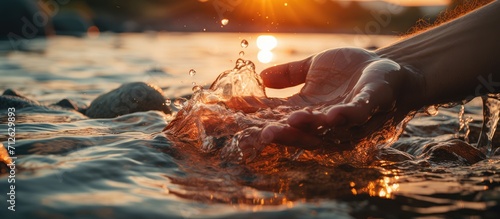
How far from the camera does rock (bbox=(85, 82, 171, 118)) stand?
4871 millimetres

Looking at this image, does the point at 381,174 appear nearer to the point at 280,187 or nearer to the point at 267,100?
the point at 280,187

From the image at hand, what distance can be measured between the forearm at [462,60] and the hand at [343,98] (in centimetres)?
12

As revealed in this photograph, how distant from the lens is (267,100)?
11.3 ft

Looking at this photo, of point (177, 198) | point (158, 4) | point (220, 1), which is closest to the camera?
point (177, 198)

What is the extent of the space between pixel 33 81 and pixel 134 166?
5.36 meters

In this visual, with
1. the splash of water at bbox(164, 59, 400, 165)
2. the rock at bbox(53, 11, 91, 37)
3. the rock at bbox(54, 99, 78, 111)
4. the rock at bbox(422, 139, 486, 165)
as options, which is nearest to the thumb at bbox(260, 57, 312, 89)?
→ the splash of water at bbox(164, 59, 400, 165)

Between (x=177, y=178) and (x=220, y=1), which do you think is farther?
(x=220, y=1)

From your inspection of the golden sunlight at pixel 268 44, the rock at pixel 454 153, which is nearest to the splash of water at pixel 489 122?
the rock at pixel 454 153

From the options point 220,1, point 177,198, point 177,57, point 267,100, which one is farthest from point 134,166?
point 177,57

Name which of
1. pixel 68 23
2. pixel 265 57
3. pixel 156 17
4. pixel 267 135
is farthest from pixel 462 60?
pixel 156 17

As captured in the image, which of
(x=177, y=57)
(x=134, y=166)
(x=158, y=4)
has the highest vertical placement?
(x=158, y=4)

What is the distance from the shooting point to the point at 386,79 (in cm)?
258

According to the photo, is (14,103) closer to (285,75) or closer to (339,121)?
(285,75)

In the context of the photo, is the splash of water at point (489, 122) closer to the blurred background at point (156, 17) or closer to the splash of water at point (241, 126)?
the splash of water at point (241, 126)
